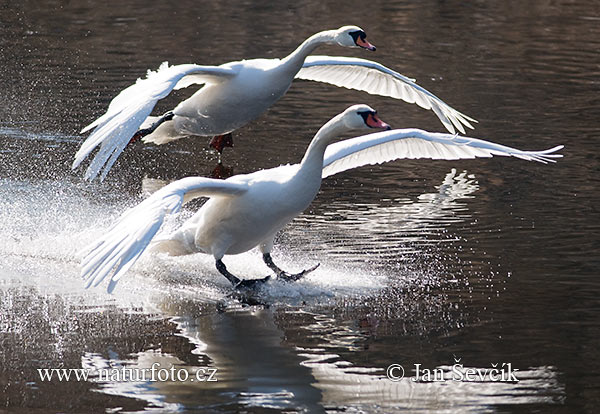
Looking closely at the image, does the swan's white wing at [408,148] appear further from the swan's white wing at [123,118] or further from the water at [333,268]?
the swan's white wing at [123,118]

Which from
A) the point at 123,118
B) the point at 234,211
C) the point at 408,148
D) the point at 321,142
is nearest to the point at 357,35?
the point at 408,148

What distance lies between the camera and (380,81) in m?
12.5

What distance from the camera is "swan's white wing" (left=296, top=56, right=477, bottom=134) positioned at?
1195 cm

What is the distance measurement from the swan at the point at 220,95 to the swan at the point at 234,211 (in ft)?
1.88

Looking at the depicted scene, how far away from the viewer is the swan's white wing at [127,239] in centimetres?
701

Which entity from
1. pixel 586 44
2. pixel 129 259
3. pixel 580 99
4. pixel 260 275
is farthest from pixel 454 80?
pixel 129 259

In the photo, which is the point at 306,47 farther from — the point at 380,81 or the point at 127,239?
the point at 127,239

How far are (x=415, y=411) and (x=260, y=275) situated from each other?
9.81 feet

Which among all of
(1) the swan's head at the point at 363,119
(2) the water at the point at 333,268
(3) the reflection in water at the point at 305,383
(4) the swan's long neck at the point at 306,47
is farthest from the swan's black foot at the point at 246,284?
(4) the swan's long neck at the point at 306,47

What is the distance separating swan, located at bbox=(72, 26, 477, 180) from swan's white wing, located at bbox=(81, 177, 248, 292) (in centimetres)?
48

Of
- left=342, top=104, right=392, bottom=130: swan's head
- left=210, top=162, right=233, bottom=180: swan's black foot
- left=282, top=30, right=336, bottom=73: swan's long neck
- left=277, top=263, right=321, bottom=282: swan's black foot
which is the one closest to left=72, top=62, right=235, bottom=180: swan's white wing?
left=282, top=30, right=336, bottom=73: swan's long neck

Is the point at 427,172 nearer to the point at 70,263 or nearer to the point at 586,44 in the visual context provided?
the point at 70,263

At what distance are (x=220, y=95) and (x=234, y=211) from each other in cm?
183

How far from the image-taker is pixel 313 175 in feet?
27.3
